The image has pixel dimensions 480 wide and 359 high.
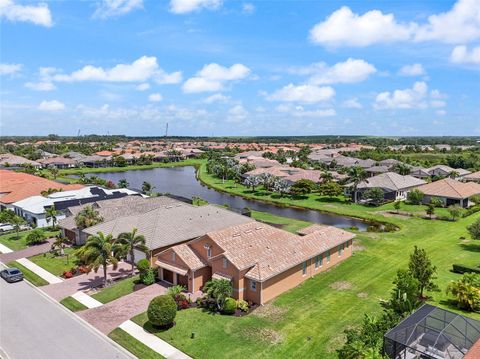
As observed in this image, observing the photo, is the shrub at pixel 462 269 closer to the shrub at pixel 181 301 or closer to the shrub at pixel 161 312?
the shrub at pixel 181 301

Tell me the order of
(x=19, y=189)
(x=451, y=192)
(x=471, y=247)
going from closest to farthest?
(x=471, y=247)
(x=19, y=189)
(x=451, y=192)

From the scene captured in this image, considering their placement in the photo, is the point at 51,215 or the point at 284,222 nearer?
the point at 51,215

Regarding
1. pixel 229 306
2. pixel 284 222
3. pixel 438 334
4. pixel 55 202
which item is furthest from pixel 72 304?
pixel 284 222

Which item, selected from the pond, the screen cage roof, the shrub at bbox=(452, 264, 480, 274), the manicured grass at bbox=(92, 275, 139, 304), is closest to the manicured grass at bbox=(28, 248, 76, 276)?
the manicured grass at bbox=(92, 275, 139, 304)

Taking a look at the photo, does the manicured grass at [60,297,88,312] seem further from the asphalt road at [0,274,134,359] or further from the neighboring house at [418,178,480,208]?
the neighboring house at [418,178,480,208]

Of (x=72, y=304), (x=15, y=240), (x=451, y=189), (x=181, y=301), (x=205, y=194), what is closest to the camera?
(x=181, y=301)

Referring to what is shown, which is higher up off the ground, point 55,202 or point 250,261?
point 55,202

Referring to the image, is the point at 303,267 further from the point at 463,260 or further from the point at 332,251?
the point at 463,260

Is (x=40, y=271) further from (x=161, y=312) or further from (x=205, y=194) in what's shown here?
(x=205, y=194)
